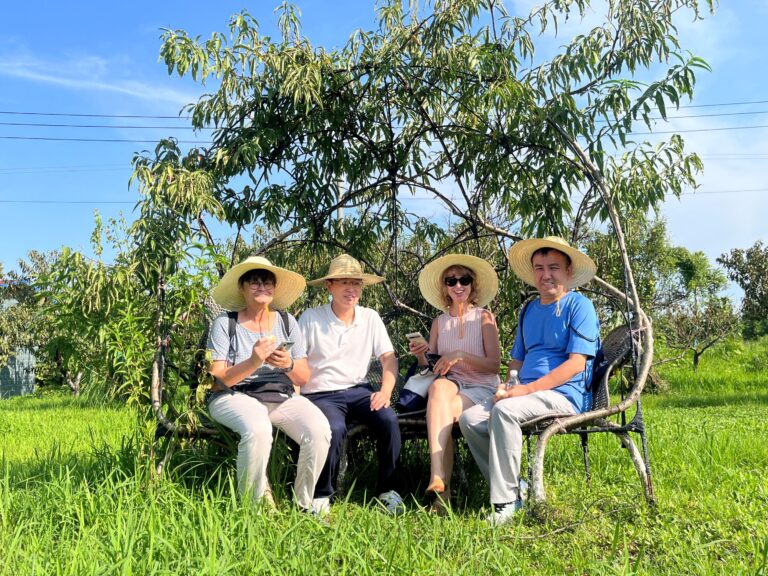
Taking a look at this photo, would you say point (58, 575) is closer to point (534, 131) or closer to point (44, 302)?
point (44, 302)

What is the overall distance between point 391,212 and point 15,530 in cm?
311

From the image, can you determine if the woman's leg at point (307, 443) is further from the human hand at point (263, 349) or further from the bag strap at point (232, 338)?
the bag strap at point (232, 338)

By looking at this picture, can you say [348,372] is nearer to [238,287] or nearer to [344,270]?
[344,270]

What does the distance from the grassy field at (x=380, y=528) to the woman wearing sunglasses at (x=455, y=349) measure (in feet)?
1.07

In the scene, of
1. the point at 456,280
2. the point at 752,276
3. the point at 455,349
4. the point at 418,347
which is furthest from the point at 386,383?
the point at 752,276

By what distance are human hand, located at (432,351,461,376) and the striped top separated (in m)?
0.05

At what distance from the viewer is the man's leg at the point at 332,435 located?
3.50 m

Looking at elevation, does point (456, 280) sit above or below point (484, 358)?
above

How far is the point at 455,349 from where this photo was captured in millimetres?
3982

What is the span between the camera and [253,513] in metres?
3.02

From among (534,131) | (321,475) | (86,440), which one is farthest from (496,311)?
(86,440)

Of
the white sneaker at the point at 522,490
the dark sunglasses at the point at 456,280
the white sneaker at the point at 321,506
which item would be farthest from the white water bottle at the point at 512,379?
the white sneaker at the point at 321,506

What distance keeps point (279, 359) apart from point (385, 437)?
0.67 m

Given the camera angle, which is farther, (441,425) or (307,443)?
(441,425)
